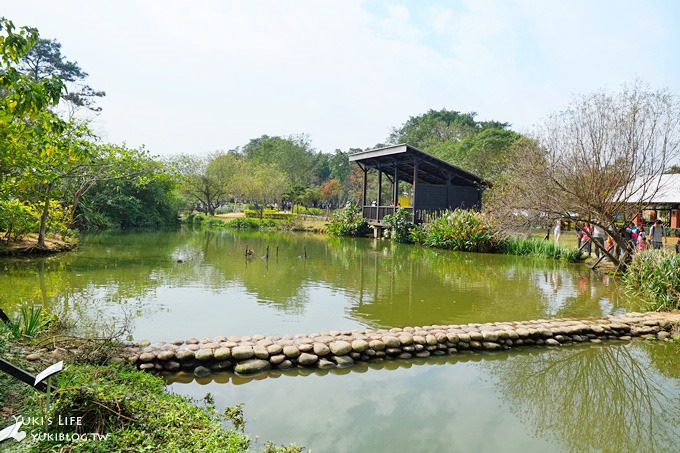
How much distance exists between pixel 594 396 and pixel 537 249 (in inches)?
545

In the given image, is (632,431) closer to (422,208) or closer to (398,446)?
(398,446)

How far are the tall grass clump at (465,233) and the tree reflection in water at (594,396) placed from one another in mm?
12497

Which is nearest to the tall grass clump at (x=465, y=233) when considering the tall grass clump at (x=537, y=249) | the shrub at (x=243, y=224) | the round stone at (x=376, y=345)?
the tall grass clump at (x=537, y=249)

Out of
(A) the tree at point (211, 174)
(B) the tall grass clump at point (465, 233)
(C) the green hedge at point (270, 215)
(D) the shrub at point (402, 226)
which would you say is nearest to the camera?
(B) the tall grass clump at point (465, 233)

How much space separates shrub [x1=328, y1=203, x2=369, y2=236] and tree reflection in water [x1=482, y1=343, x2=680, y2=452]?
21.6 m

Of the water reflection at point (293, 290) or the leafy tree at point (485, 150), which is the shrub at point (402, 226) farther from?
the leafy tree at point (485, 150)

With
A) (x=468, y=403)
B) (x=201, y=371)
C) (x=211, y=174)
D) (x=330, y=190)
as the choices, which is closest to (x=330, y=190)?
(x=330, y=190)

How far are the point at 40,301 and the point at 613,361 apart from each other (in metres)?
9.59

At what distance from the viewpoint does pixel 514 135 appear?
33438 millimetres

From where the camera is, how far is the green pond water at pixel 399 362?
450 centimetres

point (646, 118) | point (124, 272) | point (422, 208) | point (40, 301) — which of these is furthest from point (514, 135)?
point (40, 301)

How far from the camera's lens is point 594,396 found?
5.45 m

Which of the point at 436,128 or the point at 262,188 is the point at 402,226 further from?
the point at 436,128

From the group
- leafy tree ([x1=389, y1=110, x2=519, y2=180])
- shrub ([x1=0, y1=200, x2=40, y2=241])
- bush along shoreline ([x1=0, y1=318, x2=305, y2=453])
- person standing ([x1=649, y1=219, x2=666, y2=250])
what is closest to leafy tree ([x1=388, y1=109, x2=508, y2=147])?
leafy tree ([x1=389, y1=110, x2=519, y2=180])
